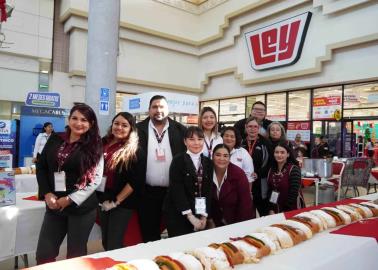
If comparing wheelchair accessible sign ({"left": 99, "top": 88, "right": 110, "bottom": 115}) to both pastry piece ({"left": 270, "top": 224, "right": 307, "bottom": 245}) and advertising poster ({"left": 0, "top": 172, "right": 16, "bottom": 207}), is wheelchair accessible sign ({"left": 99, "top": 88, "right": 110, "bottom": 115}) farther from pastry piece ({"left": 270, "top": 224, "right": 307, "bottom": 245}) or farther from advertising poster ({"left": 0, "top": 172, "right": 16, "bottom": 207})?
pastry piece ({"left": 270, "top": 224, "right": 307, "bottom": 245})

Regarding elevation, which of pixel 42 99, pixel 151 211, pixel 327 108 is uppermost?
pixel 327 108

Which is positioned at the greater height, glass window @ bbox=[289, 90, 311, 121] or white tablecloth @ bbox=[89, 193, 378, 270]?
glass window @ bbox=[289, 90, 311, 121]

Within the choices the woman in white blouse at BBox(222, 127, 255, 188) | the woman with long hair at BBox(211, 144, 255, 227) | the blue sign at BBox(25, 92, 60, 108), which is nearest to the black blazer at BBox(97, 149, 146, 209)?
the woman with long hair at BBox(211, 144, 255, 227)

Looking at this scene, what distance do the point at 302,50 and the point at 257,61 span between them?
1.54 meters

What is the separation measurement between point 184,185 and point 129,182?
388 millimetres

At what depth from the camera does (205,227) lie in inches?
93.3

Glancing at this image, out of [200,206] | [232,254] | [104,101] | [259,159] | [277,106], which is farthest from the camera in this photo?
[277,106]

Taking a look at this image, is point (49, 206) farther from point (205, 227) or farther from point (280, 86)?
point (280, 86)

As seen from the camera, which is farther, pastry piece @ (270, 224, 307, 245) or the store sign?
the store sign

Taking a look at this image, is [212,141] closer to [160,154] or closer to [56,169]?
[160,154]

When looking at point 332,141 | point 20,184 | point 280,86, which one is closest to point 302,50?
point 280,86

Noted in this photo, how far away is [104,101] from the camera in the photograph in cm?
371

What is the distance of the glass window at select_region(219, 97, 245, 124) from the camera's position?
38.5 ft

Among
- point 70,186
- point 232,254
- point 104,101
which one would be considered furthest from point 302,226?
point 104,101
